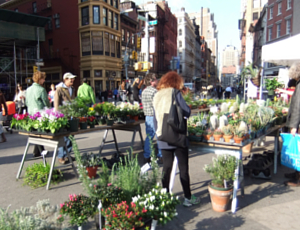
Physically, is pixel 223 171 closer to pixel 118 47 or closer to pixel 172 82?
Answer: pixel 172 82

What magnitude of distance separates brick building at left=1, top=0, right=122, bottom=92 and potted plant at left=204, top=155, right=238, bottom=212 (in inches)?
1055

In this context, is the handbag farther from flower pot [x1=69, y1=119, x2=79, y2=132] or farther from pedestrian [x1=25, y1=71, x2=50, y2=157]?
pedestrian [x1=25, y1=71, x2=50, y2=157]

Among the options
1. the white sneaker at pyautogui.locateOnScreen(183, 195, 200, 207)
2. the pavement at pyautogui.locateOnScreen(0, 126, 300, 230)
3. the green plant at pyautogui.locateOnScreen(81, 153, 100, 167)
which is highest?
the green plant at pyautogui.locateOnScreen(81, 153, 100, 167)

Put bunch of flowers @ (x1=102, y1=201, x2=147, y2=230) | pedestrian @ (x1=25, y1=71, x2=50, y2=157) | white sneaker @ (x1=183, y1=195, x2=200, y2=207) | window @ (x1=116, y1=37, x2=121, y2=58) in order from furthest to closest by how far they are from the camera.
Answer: window @ (x1=116, y1=37, x2=121, y2=58)
pedestrian @ (x1=25, y1=71, x2=50, y2=157)
white sneaker @ (x1=183, y1=195, x2=200, y2=207)
bunch of flowers @ (x1=102, y1=201, x2=147, y2=230)

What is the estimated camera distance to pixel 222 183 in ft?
11.7

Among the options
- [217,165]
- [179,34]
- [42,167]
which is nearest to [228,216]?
[217,165]

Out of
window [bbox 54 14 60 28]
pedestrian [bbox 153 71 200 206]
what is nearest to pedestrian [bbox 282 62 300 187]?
pedestrian [bbox 153 71 200 206]

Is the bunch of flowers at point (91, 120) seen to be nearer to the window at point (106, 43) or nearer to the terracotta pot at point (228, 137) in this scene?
the terracotta pot at point (228, 137)

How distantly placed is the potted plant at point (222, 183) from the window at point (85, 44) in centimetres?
2824

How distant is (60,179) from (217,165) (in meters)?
3.11

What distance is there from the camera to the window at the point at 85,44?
96.1 ft

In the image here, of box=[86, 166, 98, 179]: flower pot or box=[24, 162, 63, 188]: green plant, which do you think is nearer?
box=[24, 162, 63, 188]: green plant

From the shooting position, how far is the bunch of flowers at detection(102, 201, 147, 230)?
7.40 ft

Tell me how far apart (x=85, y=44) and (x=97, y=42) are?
58.8 inches
